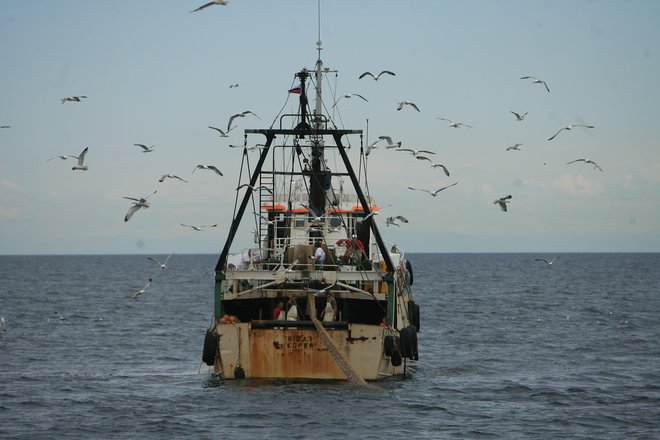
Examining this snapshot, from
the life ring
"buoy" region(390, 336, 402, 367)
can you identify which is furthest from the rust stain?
"buoy" region(390, 336, 402, 367)

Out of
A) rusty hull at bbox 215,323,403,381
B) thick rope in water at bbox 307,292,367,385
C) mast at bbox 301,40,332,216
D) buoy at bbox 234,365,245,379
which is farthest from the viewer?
mast at bbox 301,40,332,216

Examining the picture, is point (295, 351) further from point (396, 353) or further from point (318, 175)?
point (318, 175)

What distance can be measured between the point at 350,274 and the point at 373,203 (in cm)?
790

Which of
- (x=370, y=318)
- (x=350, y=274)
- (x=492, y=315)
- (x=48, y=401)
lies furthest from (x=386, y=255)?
(x=492, y=315)

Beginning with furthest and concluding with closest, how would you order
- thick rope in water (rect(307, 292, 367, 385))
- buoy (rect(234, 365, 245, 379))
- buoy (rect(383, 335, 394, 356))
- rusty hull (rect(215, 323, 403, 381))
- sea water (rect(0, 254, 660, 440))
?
buoy (rect(234, 365, 245, 379))
buoy (rect(383, 335, 394, 356))
rusty hull (rect(215, 323, 403, 381))
thick rope in water (rect(307, 292, 367, 385))
sea water (rect(0, 254, 660, 440))

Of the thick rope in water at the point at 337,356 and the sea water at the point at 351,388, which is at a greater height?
the thick rope in water at the point at 337,356

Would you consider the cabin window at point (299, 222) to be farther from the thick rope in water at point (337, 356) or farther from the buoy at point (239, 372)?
the buoy at point (239, 372)

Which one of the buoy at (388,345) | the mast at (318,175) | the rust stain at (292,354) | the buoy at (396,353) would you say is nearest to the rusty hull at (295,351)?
the rust stain at (292,354)

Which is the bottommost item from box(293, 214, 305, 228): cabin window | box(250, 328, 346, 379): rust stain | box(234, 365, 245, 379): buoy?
box(234, 365, 245, 379): buoy

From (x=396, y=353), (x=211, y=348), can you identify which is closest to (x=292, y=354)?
(x=211, y=348)

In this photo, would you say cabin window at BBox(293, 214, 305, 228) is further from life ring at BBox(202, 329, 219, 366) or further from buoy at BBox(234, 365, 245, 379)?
buoy at BBox(234, 365, 245, 379)

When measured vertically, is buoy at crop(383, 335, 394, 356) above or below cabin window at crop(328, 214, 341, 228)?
below

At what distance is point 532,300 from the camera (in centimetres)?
8344

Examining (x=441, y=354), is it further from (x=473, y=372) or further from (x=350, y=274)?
(x=350, y=274)
